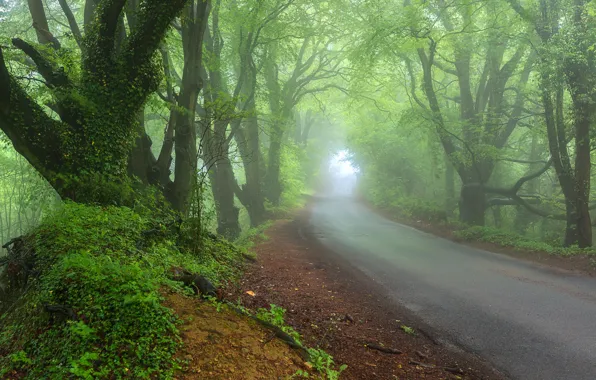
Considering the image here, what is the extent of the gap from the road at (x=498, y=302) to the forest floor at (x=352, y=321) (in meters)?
0.43

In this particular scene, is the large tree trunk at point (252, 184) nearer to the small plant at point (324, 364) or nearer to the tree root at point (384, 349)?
the tree root at point (384, 349)

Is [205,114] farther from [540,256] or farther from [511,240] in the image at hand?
[540,256]

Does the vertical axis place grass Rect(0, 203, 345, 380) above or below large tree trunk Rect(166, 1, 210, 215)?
below

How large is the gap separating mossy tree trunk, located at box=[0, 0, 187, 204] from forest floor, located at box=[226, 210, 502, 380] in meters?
3.73

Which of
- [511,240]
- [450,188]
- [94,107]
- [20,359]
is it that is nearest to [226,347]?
[20,359]

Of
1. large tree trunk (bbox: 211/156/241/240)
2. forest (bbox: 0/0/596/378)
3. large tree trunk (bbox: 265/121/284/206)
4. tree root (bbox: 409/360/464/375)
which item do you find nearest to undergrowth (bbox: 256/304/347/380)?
tree root (bbox: 409/360/464/375)

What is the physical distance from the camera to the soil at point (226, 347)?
10.7 ft

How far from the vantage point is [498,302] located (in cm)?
712

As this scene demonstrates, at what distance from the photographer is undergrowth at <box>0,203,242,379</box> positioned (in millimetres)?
2988

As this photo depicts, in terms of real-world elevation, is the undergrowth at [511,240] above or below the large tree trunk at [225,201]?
below

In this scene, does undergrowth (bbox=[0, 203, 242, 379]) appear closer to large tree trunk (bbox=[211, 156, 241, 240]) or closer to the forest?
the forest

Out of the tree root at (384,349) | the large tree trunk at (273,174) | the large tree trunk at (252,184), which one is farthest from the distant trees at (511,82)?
the tree root at (384,349)

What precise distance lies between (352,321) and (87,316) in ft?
12.4

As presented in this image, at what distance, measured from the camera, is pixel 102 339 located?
125 inches
